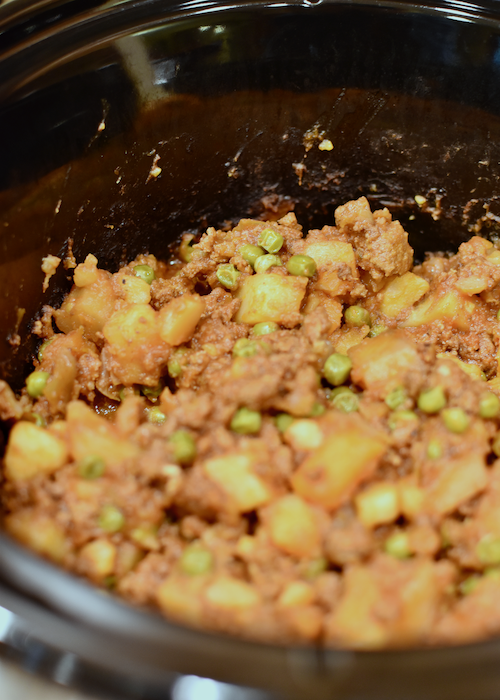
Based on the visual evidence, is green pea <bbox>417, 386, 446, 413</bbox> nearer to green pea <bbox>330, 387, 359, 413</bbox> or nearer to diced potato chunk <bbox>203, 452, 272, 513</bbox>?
green pea <bbox>330, 387, 359, 413</bbox>

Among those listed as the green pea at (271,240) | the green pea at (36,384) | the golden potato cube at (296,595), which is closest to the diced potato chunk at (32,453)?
the green pea at (36,384)

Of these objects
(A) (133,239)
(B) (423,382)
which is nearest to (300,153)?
(A) (133,239)

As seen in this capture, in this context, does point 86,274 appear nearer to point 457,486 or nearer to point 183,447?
point 183,447

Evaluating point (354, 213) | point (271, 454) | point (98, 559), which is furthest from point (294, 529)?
point (354, 213)

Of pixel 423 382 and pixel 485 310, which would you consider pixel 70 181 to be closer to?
pixel 423 382

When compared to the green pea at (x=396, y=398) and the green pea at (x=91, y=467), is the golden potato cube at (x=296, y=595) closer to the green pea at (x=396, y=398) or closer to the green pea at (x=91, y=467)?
the green pea at (x=91, y=467)
